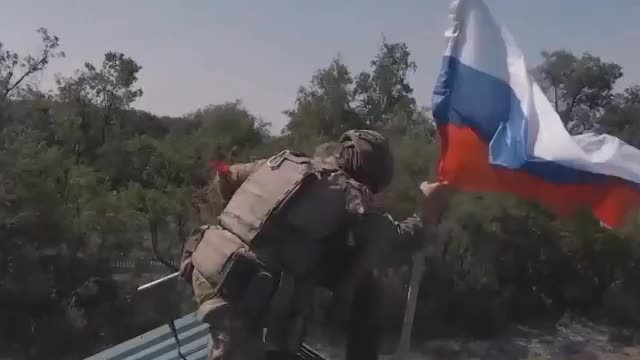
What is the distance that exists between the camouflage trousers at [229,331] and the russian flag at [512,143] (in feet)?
3.28

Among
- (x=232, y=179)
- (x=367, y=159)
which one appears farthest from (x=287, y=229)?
(x=232, y=179)

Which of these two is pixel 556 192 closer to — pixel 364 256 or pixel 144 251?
pixel 364 256

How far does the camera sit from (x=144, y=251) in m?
16.6

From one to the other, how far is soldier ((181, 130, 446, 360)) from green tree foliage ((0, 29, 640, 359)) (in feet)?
26.2

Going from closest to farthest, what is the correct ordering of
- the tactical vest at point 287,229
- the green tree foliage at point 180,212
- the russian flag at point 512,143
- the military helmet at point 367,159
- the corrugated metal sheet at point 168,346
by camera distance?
1. the tactical vest at point 287,229
2. the military helmet at point 367,159
3. the russian flag at point 512,143
4. the corrugated metal sheet at point 168,346
5. the green tree foliage at point 180,212

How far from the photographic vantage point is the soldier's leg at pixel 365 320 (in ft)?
10.3

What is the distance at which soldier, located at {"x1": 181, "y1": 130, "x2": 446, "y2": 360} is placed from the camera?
2.93 m

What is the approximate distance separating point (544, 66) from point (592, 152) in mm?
21249

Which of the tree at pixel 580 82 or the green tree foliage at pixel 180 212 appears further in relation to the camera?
the tree at pixel 580 82

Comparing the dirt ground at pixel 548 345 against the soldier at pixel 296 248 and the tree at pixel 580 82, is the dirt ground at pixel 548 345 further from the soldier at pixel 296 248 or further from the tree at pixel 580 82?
the soldier at pixel 296 248

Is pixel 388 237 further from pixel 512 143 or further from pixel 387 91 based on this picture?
pixel 387 91

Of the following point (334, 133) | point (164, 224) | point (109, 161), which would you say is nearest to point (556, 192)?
point (164, 224)

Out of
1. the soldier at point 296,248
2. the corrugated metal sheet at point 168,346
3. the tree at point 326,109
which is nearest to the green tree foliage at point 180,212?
the tree at point 326,109

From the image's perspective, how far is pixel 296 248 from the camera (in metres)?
2.96
